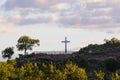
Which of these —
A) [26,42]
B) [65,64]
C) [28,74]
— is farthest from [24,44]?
[28,74]

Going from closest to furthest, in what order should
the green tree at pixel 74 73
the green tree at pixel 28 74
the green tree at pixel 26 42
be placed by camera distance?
the green tree at pixel 74 73, the green tree at pixel 28 74, the green tree at pixel 26 42

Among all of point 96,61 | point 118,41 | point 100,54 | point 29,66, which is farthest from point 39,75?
point 118,41

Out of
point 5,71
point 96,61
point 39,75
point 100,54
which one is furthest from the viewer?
point 100,54

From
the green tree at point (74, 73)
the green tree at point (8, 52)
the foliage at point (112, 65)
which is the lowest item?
the green tree at point (74, 73)

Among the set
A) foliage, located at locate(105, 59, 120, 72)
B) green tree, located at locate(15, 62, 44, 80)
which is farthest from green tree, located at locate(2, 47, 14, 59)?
green tree, located at locate(15, 62, 44, 80)

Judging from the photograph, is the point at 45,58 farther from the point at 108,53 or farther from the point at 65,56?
the point at 108,53

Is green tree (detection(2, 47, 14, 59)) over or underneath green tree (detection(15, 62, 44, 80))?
over

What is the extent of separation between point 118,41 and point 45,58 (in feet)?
113

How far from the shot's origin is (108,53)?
133750 mm

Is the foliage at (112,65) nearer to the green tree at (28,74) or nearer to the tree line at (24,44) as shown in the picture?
the tree line at (24,44)

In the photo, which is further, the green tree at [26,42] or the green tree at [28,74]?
the green tree at [26,42]

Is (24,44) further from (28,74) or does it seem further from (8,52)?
(28,74)

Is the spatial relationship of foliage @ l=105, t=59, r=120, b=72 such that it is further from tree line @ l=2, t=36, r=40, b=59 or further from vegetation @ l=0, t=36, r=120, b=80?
tree line @ l=2, t=36, r=40, b=59

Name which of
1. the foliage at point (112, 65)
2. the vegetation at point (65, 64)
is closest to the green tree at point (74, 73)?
the vegetation at point (65, 64)
